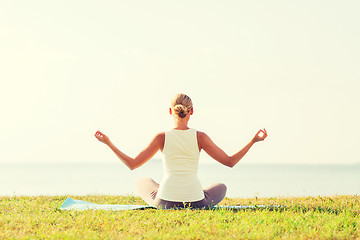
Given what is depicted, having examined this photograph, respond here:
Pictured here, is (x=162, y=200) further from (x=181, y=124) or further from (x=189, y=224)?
(x=181, y=124)

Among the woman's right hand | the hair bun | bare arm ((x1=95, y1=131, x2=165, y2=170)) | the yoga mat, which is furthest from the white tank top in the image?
the woman's right hand

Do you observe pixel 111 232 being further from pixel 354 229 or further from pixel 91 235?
pixel 354 229

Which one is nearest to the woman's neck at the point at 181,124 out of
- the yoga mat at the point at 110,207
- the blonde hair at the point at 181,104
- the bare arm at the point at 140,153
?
the blonde hair at the point at 181,104

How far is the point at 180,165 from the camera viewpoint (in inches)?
284

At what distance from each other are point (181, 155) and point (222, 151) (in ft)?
2.31

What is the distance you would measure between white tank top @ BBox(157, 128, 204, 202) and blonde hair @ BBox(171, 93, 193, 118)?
0.99 ft

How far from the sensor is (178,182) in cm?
723

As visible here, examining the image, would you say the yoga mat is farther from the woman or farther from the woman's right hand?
the woman's right hand

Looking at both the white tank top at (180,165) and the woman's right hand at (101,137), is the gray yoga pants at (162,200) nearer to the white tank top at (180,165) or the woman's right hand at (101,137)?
the white tank top at (180,165)

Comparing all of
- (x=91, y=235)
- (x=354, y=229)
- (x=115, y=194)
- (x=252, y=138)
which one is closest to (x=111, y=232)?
(x=91, y=235)

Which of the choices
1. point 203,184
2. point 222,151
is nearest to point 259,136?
point 222,151

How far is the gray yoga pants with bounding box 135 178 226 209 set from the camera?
741cm

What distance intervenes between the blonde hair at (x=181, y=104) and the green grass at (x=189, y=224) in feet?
5.15

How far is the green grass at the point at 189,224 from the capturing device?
5.76 metres
